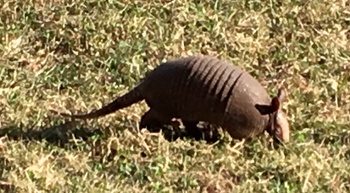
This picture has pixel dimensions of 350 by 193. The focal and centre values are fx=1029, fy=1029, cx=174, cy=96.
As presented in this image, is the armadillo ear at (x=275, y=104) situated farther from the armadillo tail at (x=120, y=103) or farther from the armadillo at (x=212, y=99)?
the armadillo tail at (x=120, y=103)

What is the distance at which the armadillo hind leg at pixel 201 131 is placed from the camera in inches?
223

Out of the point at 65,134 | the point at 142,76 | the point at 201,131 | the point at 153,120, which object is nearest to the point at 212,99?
the point at 201,131

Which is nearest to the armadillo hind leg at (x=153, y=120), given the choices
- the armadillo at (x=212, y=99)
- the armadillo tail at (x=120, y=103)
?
the armadillo at (x=212, y=99)

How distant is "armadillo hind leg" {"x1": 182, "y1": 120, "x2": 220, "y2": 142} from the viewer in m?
5.66

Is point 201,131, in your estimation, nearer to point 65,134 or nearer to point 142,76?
point 65,134

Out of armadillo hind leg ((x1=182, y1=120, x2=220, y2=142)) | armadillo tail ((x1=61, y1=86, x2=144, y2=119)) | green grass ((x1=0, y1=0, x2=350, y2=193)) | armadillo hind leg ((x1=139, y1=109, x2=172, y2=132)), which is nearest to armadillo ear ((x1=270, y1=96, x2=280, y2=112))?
green grass ((x1=0, y1=0, x2=350, y2=193))

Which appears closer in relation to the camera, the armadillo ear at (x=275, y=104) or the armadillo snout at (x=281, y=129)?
the armadillo ear at (x=275, y=104)

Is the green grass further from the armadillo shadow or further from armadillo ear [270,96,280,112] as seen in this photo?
armadillo ear [270,96,280,112]

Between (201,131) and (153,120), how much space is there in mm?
274

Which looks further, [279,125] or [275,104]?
[279,125]

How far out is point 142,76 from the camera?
21.2 ft

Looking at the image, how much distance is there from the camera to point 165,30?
6875 millimetres

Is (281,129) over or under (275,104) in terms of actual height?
under

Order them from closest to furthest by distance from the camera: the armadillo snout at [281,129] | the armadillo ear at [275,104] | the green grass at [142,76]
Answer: the green grass at [142,76] → the armadillo ear at [275,104] → the armadillo snout at [281,129]
